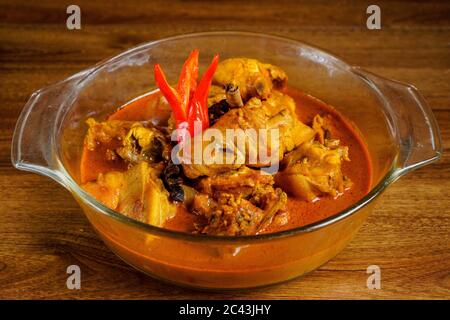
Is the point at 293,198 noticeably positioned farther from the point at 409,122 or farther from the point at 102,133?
the point at 102,133

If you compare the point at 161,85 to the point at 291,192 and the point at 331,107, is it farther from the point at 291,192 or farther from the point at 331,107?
the point at 331,107

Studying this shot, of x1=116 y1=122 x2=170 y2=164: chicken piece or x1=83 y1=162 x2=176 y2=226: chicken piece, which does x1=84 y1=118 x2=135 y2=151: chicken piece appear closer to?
x1=116 y1=122 x2=170 y2=164: chicken piece

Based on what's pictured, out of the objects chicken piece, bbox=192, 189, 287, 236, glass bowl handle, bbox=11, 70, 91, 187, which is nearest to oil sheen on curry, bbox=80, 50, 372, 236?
chicken piece, bbox=192, 189, 287, 236

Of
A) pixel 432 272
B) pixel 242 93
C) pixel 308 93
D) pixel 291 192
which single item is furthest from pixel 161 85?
pixel 432 272

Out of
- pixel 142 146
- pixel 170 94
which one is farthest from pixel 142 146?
pixel 170 94

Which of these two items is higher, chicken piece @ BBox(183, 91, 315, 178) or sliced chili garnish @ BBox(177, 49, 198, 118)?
sliced chili garnish @ BBox(177, 49, 198, 118)

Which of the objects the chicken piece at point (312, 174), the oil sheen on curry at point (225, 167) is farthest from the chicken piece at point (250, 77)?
the chicken piece at point (312, 174)
